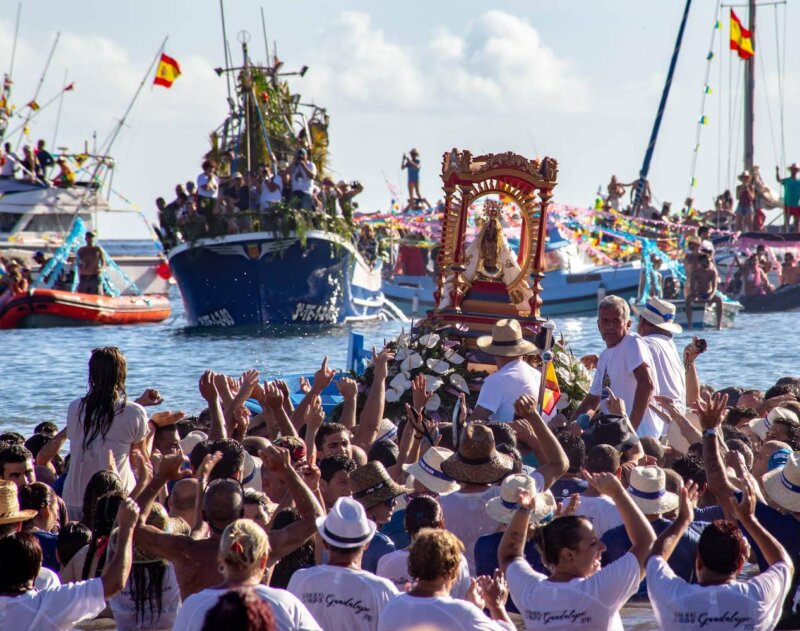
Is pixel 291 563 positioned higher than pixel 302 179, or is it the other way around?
pixel 302 179

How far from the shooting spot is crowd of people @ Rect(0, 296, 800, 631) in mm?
5324

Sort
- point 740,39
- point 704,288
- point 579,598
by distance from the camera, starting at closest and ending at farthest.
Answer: point 579,598 < point 704,288 < point 740,39

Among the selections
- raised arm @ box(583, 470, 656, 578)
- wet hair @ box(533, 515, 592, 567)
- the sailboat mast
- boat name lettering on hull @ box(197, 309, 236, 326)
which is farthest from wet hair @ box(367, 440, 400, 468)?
the sailboat mast

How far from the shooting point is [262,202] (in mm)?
32062

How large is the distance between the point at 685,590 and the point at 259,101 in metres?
29.5

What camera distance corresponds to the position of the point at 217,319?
34.3m

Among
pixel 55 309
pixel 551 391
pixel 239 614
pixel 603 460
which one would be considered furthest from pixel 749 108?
pixel 239 614

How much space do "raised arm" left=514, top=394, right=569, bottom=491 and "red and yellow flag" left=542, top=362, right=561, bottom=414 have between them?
4.05 m

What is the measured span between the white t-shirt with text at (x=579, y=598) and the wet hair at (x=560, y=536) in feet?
0.32

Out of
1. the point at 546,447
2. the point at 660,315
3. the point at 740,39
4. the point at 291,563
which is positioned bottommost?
the point at 291,563

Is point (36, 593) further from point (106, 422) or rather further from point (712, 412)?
point (712, 412)

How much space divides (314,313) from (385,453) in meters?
25.8

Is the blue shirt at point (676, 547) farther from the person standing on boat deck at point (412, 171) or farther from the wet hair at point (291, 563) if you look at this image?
the person standing on boat deck at point (412, 171)

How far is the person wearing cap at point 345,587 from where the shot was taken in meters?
5.56
